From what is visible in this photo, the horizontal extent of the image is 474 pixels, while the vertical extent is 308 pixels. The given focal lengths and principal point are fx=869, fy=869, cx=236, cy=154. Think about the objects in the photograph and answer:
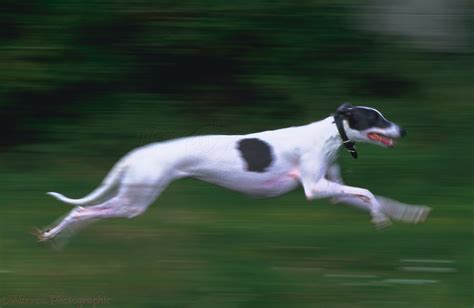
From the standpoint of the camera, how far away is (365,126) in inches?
227

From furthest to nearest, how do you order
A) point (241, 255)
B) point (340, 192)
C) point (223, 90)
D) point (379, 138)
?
1. point (223, 90)
2. point (379, 138)
3. point (340, 192)
4. point (241, 255)

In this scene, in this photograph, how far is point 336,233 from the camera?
587 centimetres

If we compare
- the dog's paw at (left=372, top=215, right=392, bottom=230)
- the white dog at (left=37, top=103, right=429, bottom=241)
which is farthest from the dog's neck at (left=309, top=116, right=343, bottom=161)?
the dog's paw at (left=372, top=215, right=392, bottom=230)

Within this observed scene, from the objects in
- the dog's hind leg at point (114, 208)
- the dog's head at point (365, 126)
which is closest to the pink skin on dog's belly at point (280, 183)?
the dog's head at point (365, 126)

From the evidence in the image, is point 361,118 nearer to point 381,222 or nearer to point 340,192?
point 340,192

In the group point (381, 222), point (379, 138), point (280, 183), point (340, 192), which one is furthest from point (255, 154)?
point (381, 222)

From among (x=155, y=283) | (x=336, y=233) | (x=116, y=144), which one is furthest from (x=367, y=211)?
(x=116, y=144)

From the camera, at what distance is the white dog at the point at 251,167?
5695mm

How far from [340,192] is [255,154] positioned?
61 cm

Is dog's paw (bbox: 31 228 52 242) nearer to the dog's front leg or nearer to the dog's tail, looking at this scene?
the dog's tail

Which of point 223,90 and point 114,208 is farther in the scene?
point 223,90

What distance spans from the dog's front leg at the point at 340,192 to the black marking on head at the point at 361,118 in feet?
1.35

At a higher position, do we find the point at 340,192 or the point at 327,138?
the point at 327,138

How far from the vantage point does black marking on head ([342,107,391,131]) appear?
18.9ft
